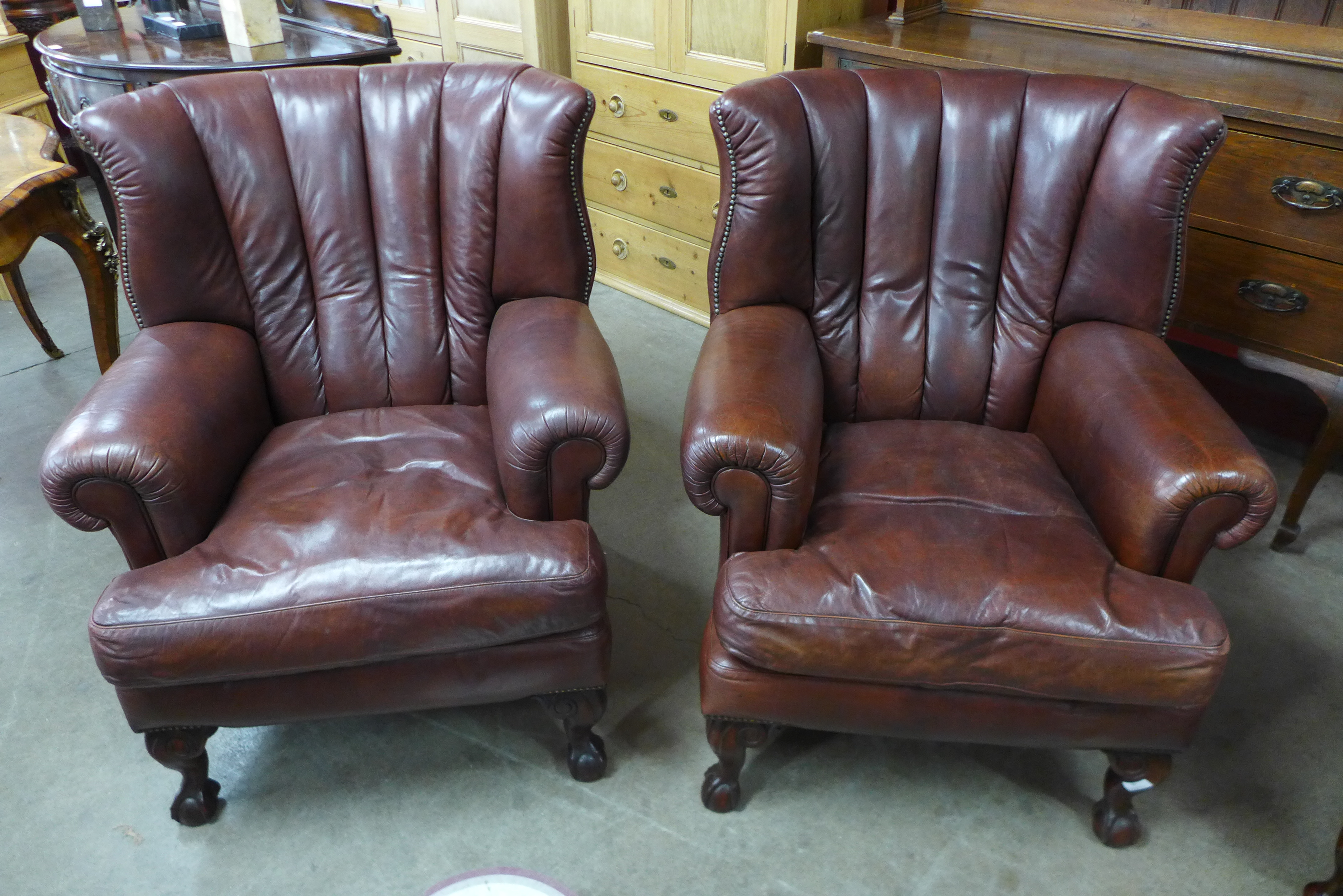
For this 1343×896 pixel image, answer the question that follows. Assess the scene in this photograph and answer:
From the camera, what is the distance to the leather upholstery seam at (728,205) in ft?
5.47

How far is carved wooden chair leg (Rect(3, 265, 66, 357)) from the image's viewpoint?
2.71 meters

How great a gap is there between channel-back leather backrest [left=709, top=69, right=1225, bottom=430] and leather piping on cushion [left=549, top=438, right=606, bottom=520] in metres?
0.45

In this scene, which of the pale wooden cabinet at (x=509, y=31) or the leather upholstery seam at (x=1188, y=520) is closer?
the leather upholstery seam at (x=1188, y=520)

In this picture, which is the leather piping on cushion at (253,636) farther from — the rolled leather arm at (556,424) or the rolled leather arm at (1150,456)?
the rolled leather arm at (1150,456)

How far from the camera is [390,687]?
1.48 metres

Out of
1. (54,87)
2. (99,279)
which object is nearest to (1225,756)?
(99,279)

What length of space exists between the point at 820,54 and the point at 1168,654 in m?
1.81

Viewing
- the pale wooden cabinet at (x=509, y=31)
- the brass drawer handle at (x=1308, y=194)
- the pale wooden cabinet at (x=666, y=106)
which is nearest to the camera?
the brass drawer handle at (x=1308, y=194)

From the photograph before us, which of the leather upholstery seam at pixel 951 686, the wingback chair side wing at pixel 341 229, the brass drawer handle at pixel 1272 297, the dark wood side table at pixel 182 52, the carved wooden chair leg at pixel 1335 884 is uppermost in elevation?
the dark wood side table at pixel 182 52

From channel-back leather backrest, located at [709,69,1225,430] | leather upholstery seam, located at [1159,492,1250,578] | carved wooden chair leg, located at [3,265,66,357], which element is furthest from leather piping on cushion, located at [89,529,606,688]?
carved wooden chair leg, located at [3,265,66,357]

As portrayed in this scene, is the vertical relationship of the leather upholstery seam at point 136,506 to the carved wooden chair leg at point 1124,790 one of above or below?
above

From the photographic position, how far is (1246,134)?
1.97 m

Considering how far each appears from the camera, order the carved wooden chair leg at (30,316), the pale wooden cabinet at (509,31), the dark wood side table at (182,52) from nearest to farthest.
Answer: the dark wood side table at (182,52) → the carved wooden chair leg at (30,316) → the pale wooden cabinet at (509,31)

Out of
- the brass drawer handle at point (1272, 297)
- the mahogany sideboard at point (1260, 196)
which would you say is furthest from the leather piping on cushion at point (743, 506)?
the brass drawer handle at point (1272, 297)
